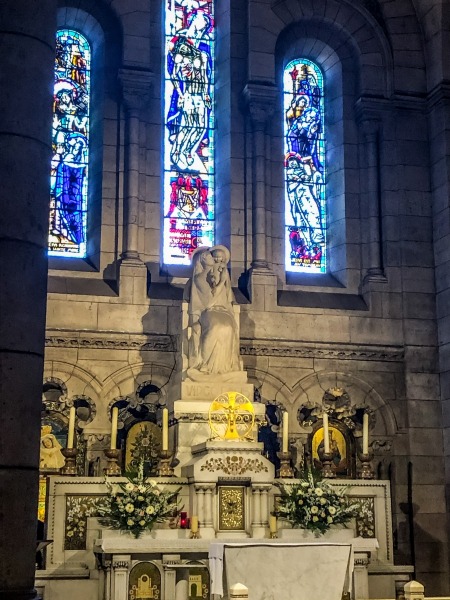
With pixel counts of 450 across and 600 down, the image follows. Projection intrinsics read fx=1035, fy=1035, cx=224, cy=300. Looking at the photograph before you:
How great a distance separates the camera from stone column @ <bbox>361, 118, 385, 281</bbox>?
16.6m

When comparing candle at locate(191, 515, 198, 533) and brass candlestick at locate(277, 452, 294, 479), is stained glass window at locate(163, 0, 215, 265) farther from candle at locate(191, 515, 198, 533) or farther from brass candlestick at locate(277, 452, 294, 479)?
candle at locate(191, 515, 198, 533)

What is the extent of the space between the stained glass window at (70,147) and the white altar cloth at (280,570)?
754cm

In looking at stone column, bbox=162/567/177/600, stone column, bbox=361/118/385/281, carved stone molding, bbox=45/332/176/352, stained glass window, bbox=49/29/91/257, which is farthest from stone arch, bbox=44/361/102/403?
stone column, bbox=361/118/385/281

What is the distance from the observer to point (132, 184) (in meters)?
16.0

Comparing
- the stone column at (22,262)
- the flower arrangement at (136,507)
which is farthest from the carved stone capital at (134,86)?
the stone column at (22,262)

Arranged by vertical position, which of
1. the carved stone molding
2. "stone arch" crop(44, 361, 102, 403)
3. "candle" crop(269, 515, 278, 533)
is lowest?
"candle" crop(269, 515, 278, 533)

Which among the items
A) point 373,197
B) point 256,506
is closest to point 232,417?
point 256,506

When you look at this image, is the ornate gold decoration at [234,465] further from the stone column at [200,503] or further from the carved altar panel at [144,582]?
the carved altar panel at [144,582]

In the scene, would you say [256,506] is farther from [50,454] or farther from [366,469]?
[50,454]

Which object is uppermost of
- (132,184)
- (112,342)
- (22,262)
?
(132,184)

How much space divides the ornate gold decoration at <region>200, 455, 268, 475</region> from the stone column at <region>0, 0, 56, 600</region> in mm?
5266

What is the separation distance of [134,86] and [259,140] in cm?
217

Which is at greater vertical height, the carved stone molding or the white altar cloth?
the carved stone molding

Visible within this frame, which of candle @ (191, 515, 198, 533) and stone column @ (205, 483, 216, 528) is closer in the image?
candle @ (191, 515, 198, 533)
